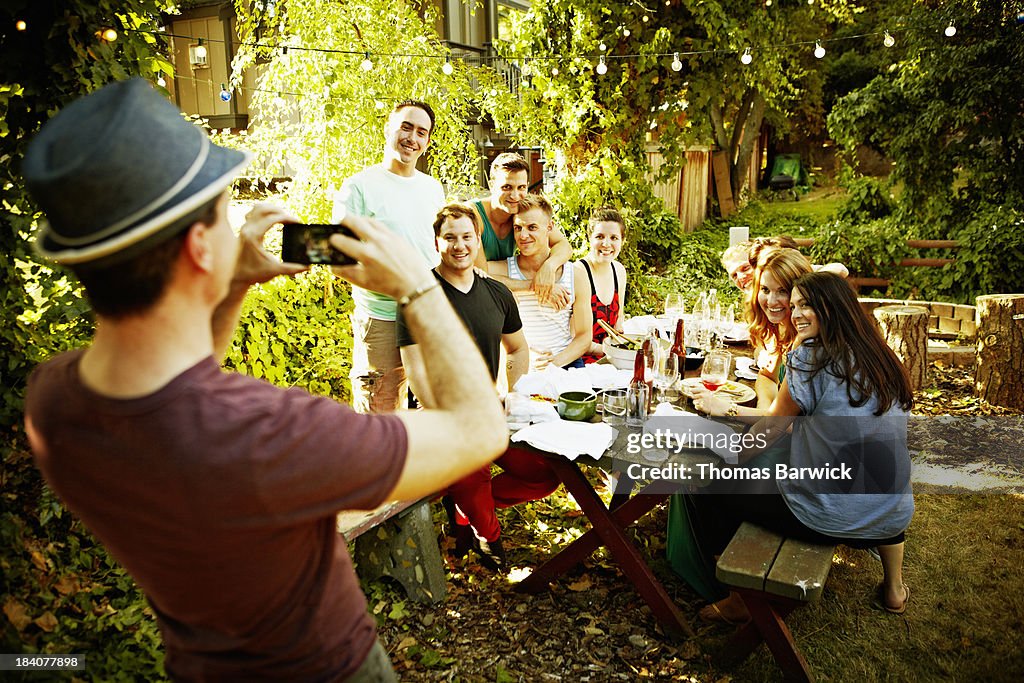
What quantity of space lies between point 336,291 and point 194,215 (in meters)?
4.41

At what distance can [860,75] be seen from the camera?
59.3 feet

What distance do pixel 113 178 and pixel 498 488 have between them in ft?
9.63

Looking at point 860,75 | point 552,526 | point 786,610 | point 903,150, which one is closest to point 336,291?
point 552,526

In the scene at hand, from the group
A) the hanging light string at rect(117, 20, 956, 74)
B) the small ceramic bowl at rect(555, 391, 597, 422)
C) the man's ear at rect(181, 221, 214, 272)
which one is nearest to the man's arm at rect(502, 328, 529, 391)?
the small ceramic bowl at rect(555, 391, 597, 422)

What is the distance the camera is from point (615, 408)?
306cm

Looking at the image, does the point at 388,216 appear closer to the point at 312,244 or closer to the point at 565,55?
the point at 312,244

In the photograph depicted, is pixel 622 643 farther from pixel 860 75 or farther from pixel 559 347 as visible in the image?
pixel 860 75

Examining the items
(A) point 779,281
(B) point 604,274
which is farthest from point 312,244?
(B) point 604,274

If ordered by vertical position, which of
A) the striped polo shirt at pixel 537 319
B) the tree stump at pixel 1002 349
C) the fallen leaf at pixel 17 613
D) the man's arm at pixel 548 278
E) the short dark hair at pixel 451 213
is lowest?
the fallen leaf at pixel 17 613

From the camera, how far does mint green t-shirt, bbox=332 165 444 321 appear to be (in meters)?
4.07

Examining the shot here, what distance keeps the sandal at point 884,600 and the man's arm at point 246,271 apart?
10.2ft

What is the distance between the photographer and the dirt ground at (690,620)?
2867 millimetres

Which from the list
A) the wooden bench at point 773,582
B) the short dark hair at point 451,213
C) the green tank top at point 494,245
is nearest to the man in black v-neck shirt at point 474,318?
the short dark hair at point 451,213

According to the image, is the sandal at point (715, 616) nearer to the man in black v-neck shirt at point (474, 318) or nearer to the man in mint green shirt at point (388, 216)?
the man in black v-neck shirt at point (474, 318)
